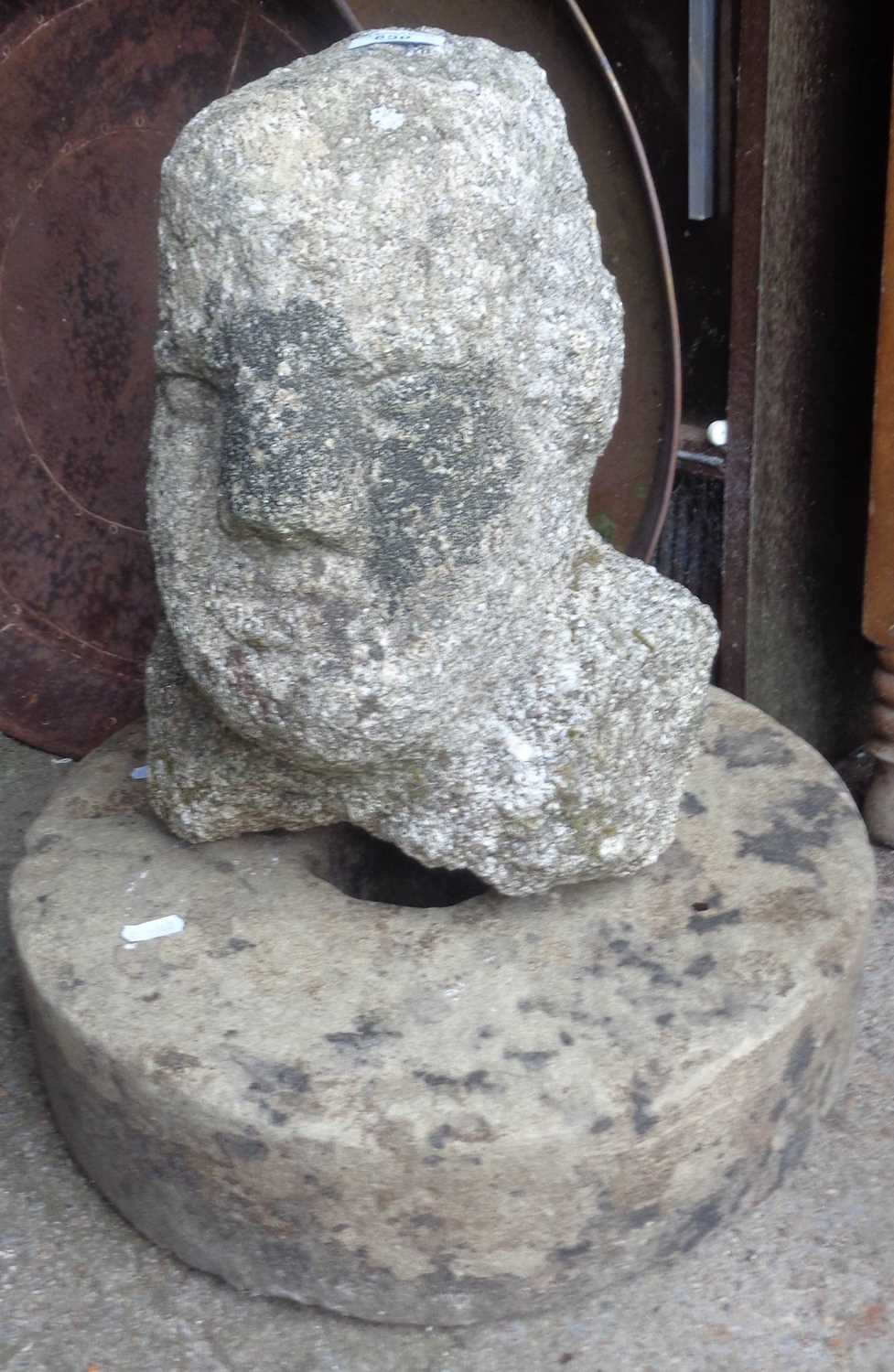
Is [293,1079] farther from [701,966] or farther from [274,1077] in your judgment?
[701,966]

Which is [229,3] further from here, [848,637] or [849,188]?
[848,637]

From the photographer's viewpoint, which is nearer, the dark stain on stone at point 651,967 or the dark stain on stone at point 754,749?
the dark stain on stone at point 651,967

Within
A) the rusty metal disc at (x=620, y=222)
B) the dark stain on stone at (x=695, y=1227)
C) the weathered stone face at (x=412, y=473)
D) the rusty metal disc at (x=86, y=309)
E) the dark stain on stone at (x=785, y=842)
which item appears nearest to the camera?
the weathered stone face at (x=412, y=473)

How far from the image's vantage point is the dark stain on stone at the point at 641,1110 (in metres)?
1.46

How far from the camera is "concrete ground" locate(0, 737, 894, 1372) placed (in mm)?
1556

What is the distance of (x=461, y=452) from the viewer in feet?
4.62

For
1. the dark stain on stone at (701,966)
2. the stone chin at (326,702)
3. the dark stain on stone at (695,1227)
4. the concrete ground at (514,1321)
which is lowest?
the concrete ground at (514,1321)

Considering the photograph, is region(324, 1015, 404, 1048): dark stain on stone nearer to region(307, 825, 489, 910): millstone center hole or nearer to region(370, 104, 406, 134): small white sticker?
region(307, 825, 489, 910): millstone center hole

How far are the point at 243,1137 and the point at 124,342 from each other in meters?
1.32

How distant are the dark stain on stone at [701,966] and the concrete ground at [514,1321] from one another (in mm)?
327

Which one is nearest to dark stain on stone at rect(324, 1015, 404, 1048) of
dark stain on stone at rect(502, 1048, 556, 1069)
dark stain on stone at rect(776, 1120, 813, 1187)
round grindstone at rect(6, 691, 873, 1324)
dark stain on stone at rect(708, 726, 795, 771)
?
round grindstone at rect(6, 691, 873, 1324)

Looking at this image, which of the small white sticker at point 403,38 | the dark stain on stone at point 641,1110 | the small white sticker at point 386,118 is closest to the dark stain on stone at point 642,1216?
the dark stain on stone at point 641,1110

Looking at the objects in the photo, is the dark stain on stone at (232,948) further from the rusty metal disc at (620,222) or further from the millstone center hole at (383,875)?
the rusty metal disc at (620,222)

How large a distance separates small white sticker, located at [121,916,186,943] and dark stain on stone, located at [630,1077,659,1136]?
548mm
